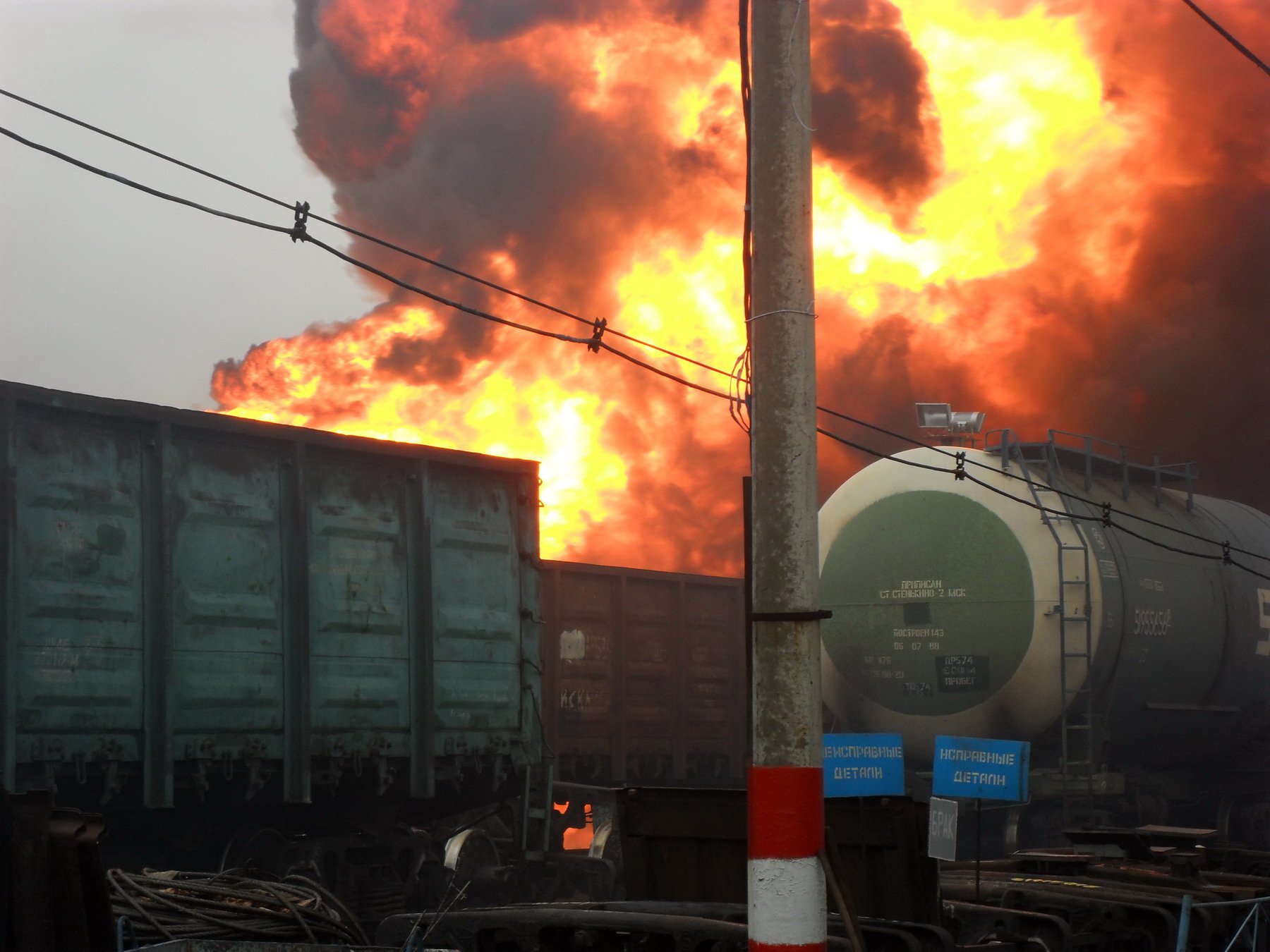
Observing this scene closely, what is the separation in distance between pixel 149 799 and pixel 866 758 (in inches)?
206

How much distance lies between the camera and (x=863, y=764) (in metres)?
9.90

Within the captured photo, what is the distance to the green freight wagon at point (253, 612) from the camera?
1077 centimetres

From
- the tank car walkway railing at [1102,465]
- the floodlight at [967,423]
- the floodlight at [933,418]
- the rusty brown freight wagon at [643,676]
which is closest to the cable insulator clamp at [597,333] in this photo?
the tank car walkway railing at [1102,465]

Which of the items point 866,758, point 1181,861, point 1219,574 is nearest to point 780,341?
point 866,758

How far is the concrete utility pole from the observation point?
5.14 m

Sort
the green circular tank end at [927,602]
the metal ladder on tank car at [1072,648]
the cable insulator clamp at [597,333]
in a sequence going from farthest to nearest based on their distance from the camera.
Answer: the green circular tank end at [927,602]
the metal ladder on tank car at [1072,648]
the cable insulator clamp at [597,333]

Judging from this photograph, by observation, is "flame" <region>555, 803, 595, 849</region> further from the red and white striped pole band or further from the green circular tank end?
the red and white striped pole band

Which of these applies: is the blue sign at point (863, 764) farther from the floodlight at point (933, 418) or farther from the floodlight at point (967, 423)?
the floodlight at point (967, 423)

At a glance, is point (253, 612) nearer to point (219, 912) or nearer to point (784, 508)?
point (219, 912)

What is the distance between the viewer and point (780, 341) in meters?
5.43

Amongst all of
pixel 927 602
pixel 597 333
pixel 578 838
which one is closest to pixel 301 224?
pixel 597 333

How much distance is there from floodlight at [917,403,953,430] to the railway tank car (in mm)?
1145

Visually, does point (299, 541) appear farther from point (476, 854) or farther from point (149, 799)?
point (476, 854)

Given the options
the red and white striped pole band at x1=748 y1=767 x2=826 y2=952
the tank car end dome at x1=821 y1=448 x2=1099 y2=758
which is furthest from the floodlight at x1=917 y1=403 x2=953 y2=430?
the red and white striped pole band at x1=748 y1=767 x2=826 y2=952
